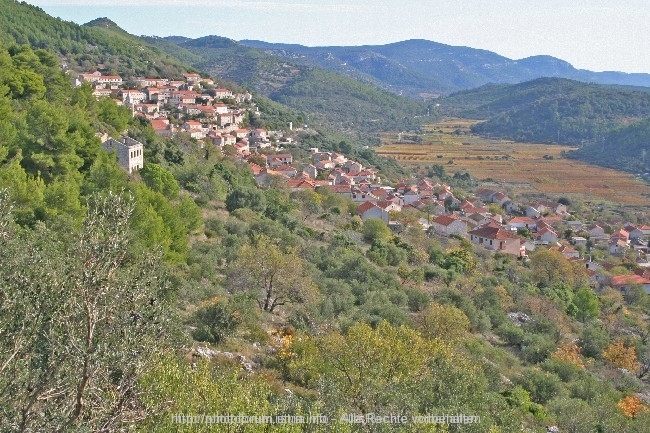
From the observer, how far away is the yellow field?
89194 mm

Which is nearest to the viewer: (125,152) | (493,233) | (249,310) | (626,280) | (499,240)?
(249,310)

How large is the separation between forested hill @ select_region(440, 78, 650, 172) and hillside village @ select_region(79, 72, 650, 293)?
65.6 metres

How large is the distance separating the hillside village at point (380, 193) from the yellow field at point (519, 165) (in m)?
16.0

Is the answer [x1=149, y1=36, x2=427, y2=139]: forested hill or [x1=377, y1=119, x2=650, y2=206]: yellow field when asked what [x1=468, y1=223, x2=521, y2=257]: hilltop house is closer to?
[x1=377, y1=119, x2=650, y2=206]: yellow field

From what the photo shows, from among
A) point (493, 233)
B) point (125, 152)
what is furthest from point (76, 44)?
point (493, 233)

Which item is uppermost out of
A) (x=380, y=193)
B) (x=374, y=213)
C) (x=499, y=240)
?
(x=380, y=193)

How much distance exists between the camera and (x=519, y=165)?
108625 mm

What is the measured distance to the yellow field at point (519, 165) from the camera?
8919 centimetres

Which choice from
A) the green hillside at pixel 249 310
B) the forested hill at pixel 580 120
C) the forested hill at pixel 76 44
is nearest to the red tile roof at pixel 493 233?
the green hillside at pixel 249 310

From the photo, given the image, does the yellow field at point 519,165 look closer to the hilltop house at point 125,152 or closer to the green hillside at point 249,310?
the green hillside at point 249,310

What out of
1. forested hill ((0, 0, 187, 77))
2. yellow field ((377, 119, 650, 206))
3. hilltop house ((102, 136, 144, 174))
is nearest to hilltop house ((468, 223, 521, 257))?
hilltop house ((102, 136, 144, 174))

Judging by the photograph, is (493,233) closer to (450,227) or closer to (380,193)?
(450,227)

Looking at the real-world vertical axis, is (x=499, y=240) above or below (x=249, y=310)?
below

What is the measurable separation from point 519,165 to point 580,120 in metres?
56.7
